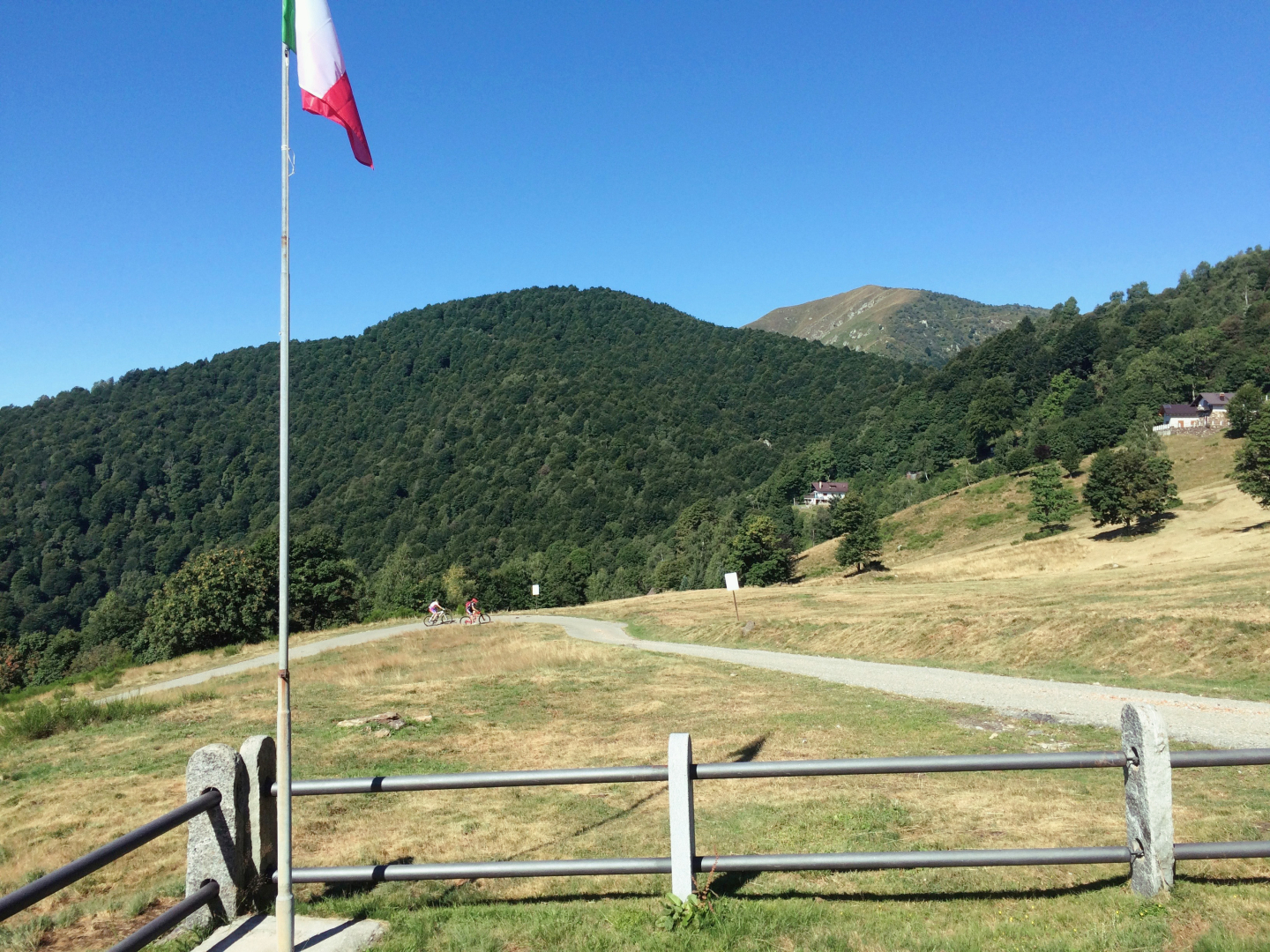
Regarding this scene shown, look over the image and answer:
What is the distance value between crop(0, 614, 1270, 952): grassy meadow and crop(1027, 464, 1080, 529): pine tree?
65.3 meters

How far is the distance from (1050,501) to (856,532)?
61.2 feet

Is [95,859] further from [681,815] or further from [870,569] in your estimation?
[870,569]

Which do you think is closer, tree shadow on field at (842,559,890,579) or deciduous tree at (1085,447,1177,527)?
deciduous tree at (1085,447,1177,527)

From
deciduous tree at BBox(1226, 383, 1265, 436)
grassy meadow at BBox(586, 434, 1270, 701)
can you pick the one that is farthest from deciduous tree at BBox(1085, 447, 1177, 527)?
deciduous tree at BBox(1226, 383, 1265, 436)

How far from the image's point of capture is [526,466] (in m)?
166

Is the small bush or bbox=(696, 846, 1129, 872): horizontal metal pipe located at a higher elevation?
bbox=(696, 846, 1129, 872): horizontal metal pipe

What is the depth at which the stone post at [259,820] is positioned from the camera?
17.0 ft

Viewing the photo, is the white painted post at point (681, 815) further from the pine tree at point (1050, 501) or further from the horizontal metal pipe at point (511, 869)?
the pine tree at point (1050, 501)

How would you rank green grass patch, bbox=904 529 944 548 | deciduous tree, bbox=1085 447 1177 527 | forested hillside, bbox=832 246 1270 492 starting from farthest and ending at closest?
1. forested hillside, bbox=832 246 1270 492
2. green grass patch, bbox=904 529 944 548
3. deciduous tree, bbox=1085 447 1177 527

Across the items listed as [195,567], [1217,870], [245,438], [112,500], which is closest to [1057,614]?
[1217,870]

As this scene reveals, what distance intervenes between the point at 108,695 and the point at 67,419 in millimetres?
173198

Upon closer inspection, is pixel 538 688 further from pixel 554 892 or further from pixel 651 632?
pixel 651 632

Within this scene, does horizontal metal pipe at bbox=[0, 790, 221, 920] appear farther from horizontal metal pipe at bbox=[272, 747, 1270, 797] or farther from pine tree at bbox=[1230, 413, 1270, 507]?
pine tree at bbox=[1230, 413, 1270, 507]

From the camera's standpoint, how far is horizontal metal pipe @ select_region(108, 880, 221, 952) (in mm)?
4133
